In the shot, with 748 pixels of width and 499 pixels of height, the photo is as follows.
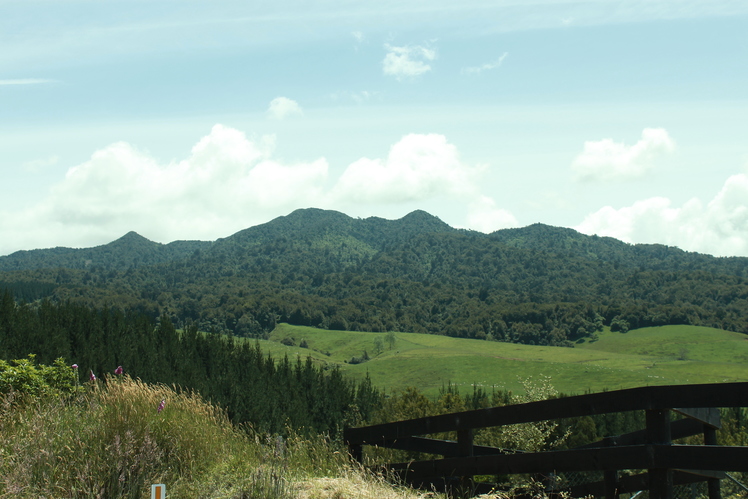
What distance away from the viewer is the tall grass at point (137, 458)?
19.9ft

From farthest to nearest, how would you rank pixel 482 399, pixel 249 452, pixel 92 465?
pixel 482 399
pixel 249 452
pixel 92 465

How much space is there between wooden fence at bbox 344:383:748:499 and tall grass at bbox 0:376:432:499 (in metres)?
0.70

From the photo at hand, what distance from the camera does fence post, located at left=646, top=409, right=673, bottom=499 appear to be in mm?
4910

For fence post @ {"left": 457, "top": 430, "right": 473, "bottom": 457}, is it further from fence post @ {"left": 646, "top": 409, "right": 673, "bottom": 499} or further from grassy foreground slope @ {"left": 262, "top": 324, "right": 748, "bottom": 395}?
grassy foreground slope @ {"left": 262, "top": 324, "right": 748, "bottom": 395}

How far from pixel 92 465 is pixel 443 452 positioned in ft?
12.1

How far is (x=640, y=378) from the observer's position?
158 m

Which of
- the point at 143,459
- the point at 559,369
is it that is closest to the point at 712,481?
the point at 143,459

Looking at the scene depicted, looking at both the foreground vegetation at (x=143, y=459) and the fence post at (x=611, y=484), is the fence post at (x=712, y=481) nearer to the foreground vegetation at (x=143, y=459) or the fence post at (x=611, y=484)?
the fence post at (x=611, y=484)

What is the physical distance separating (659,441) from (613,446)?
538mm

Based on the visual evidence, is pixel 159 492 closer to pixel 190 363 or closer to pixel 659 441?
pixel 659 441

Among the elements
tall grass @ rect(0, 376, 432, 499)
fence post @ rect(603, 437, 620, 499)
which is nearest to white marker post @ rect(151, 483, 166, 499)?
tall grass @ rect(0, 376, 432, 499)

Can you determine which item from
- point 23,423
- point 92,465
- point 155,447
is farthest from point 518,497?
point 23,423

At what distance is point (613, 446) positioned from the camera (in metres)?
5.48

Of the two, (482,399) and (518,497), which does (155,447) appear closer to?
(518,497)
